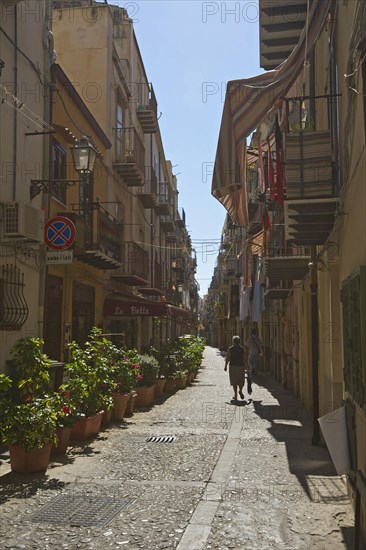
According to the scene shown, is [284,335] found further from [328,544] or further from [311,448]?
[328,544]

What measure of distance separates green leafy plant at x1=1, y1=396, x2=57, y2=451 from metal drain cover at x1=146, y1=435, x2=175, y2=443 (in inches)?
113

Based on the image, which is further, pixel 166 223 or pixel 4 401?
pixel 166 223

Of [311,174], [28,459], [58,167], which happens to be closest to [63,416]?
[28,459]

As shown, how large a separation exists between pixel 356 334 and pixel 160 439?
5483 mm

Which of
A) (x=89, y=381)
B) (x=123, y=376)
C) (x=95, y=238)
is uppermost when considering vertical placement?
(x=95, y=238)

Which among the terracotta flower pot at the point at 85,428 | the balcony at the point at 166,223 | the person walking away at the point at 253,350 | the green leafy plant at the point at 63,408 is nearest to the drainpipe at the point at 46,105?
the terracotta flower pot at the point at 85,428

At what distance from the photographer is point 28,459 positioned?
702 centimetres

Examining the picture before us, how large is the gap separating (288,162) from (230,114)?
149cm

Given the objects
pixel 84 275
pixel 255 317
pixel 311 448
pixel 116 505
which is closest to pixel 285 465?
pixel 311 448

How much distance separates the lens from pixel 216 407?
13.9 meters

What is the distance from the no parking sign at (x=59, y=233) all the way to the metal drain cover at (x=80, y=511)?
17.3 feet

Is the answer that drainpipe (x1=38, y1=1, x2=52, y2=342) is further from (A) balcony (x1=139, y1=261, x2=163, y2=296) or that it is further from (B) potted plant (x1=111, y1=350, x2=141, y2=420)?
(A) balcony (x1=139, y1=261, x2=163, y2=296)

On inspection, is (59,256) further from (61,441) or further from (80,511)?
(80,511)

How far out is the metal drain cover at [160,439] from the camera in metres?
9.46
